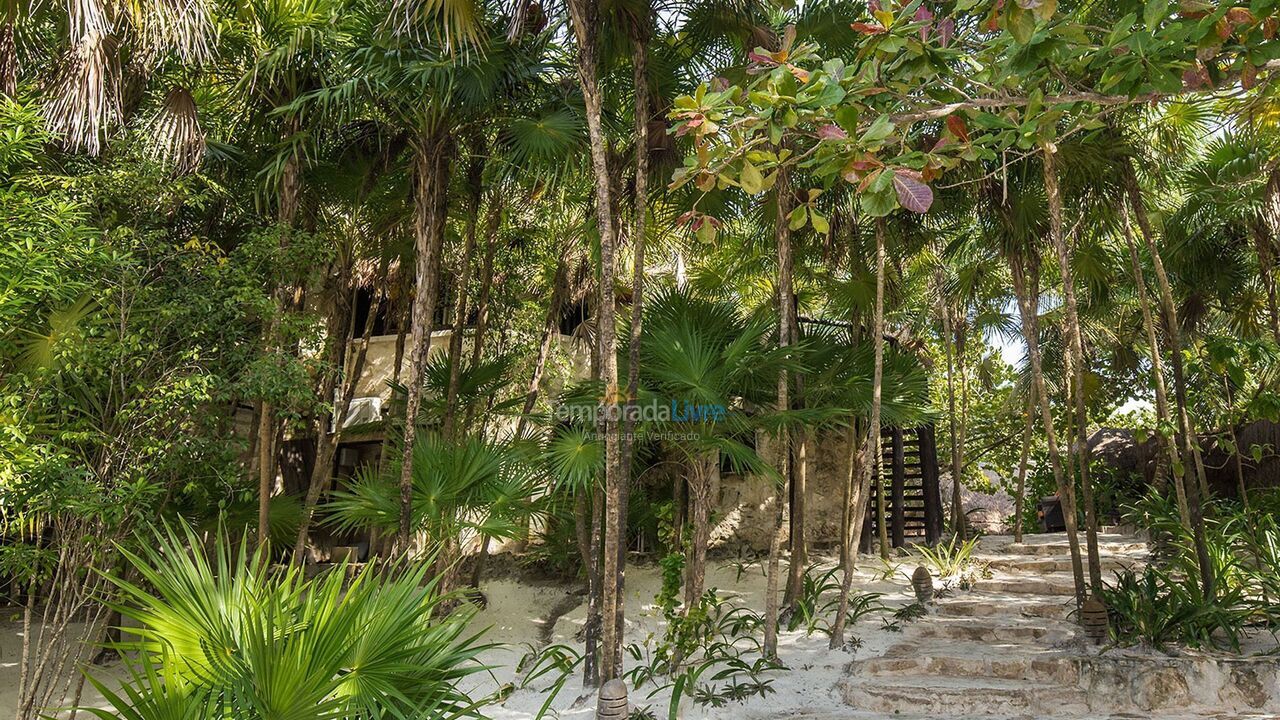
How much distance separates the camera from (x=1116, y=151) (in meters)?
6.55

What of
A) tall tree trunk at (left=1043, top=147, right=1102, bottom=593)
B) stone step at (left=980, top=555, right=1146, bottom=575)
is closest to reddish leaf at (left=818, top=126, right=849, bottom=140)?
tall tree trunk at (left=1043, top=147, right=1102, bottom=593)

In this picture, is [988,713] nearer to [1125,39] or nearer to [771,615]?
[771,615]

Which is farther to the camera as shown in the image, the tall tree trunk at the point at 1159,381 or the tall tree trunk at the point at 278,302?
the tall tree trunk at the point at 1159,381

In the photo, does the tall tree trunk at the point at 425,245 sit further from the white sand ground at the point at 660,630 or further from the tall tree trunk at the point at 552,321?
the tall tree trunk at the point at 552,321

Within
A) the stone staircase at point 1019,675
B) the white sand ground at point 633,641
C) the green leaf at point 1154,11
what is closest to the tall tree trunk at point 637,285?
the white sand ground at point 633,641

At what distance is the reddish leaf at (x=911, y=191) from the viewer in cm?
291

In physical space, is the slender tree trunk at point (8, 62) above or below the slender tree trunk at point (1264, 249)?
above

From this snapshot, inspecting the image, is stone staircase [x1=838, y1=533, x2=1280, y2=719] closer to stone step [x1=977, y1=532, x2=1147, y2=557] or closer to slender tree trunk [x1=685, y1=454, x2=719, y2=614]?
slender tree trunk [x1=685, y1=454, x2=719, y2=614]

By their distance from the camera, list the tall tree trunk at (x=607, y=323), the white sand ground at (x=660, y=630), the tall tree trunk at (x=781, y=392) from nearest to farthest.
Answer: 1. the tall tree trunk at (x=607, y=323)
2. the white sand ground at (x=660, y=630)
3. the tall tree trunk at (x=781, y=392)

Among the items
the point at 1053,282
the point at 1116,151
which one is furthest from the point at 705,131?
the point at 1053,282

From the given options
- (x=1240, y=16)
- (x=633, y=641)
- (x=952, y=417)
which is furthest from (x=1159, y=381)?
(x=1240, y=16)

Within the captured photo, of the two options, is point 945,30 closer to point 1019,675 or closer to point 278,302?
point 1019,675

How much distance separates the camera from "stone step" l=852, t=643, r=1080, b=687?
18.6 ft

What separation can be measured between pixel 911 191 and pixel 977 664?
13.9 ft
